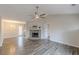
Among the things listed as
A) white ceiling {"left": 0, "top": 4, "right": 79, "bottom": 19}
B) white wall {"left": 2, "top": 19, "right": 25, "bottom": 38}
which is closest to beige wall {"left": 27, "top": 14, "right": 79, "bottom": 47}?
white ceiling {"left": 0, "top": 4, "right": 79, "bottom": 19}

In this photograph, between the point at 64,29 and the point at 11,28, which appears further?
the point at 11,28

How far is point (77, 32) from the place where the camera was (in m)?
5.19

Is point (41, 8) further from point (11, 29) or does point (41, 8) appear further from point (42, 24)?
point (11, 29)

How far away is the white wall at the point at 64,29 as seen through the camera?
530cm

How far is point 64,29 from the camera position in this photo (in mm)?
5715

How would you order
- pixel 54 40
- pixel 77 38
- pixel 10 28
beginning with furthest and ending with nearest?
pixel 10 28 → pixel 54 40 → pixel 77 38

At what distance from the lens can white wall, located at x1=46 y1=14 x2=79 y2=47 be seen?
5.30m

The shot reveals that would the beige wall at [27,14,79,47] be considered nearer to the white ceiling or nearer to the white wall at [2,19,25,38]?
the white ceiling

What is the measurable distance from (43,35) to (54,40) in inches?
27.1

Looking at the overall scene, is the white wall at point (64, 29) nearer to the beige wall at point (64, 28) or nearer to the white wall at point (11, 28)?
the beige wall at point (64, 28)

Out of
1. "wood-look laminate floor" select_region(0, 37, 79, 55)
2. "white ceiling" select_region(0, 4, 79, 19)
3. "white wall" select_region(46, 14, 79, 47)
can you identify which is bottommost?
"wood-look laminate floor" select_region(0, 37, 79, 55)

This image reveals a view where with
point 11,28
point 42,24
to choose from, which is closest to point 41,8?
point 42,24
